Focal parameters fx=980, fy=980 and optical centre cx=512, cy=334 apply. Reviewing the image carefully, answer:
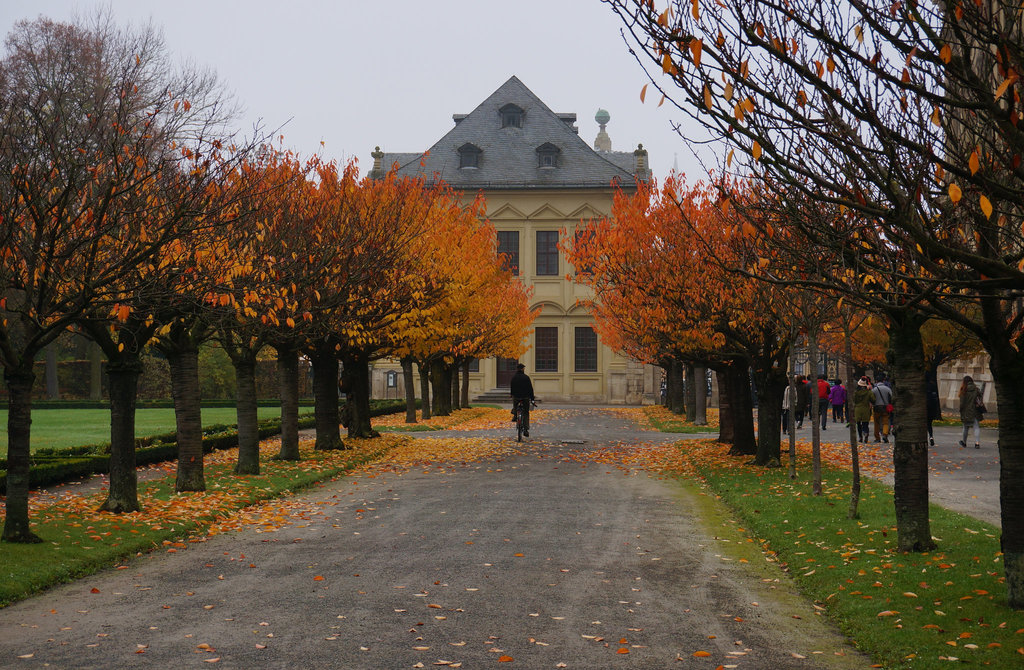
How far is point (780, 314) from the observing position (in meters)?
15.7

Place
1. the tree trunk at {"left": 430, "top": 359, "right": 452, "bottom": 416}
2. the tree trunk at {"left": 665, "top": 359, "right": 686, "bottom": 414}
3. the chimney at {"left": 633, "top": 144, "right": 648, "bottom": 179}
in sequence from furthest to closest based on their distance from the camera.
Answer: the chimney at {"left": 633, "top": 144, "right": 648, "bottom": 179}
the tree trunk at {"left": 665, "top": 359, "right": 686, "bottom": 414}
the tree trunk at {"left": 430, "top": 359, "right": 452, "bottom": 416}

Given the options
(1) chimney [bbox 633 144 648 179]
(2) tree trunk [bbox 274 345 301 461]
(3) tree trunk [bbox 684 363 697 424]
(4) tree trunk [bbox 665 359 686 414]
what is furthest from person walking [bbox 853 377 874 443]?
(1) chimney [bbox 633 144 648 179]

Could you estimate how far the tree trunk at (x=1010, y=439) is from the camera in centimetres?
746

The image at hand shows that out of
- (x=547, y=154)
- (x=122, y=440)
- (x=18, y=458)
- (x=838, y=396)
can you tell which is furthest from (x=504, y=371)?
(x=18, y=458)

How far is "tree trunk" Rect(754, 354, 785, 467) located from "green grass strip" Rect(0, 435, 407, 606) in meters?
8.07

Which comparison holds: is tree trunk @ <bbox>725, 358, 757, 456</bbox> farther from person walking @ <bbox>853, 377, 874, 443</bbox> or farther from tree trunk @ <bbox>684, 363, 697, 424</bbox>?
tree trunk @ <bbox>684, 363, 697, 424</bbox>

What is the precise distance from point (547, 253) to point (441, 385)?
20.3m

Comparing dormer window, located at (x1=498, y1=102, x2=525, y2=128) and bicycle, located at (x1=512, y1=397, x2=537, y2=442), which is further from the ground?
dormer window, located at (x1=498, y1=102, x2=525, y2=128)

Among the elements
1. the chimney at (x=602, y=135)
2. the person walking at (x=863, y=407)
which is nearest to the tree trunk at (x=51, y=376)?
the person walking at (x=863, y=407)

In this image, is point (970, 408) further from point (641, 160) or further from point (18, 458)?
point (641, 160)

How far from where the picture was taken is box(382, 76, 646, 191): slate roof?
57.1 meters

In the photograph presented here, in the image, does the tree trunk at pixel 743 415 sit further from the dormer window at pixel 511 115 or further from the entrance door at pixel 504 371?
the dormer window at pixel 511 115

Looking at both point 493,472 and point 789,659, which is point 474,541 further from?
point 493,472

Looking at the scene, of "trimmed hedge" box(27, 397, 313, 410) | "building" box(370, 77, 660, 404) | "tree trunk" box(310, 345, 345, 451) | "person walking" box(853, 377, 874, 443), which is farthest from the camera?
"building" box(370, 77, 660, 404)
